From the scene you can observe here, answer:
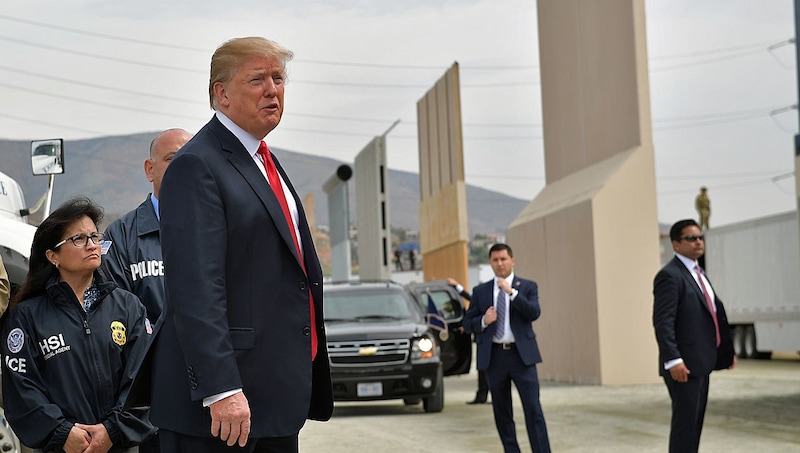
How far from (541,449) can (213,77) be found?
6975 millimetres

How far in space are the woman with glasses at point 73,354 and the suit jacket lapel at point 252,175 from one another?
1.35 meters

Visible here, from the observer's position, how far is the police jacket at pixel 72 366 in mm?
5246

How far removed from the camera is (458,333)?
2114 centimetres

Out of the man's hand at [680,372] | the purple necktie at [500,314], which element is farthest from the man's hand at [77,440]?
the purple necktie at [500,314]

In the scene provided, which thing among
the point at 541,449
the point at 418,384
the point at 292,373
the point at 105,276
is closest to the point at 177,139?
the point at 105,276

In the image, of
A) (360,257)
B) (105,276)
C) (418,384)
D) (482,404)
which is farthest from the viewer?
(360,257)

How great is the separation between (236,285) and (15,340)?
1.73 metres

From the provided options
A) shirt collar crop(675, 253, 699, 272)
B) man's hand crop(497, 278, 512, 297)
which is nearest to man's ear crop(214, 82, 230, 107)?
shirt collar crop(675, 253, 699, 272)

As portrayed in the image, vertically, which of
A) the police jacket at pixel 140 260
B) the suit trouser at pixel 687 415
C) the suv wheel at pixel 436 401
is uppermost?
the police jacket at pixel 140 260

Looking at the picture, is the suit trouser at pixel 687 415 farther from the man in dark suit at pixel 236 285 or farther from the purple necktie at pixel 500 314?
the man in dark suit at pixel 236 285

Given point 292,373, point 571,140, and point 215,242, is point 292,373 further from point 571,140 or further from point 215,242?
point 571,140

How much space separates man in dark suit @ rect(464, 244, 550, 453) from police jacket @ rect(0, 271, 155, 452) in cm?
581

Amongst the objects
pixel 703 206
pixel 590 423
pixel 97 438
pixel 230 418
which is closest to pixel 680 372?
pixel 97 438

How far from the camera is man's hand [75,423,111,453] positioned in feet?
17.0
